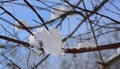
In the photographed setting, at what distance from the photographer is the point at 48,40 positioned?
47.3 inches

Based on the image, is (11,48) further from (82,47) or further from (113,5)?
(82,47)

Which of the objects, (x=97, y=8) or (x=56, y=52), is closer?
(x=56, y=52)

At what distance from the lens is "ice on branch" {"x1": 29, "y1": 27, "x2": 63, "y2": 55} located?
1.19 m

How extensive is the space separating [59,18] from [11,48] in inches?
17.3

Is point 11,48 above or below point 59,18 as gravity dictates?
below

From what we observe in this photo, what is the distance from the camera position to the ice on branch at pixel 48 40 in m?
A: 1.19

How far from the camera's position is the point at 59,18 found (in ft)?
7.49

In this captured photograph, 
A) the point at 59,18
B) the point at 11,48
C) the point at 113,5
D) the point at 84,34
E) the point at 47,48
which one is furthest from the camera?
the point at 59,18

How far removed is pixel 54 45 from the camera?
121 centimetres

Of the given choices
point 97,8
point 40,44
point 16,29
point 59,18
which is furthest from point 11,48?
point 40,44

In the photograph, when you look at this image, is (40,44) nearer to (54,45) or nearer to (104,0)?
(54,45)

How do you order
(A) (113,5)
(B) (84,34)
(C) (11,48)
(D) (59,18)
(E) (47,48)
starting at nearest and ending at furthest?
(E) (47,48)
(A) (113,5)
(B) (84,34)
(C) (11,48)
(D) (59,18)

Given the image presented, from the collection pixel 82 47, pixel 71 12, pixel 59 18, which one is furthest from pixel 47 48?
pixel 59 18

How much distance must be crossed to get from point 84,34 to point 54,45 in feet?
2.67
